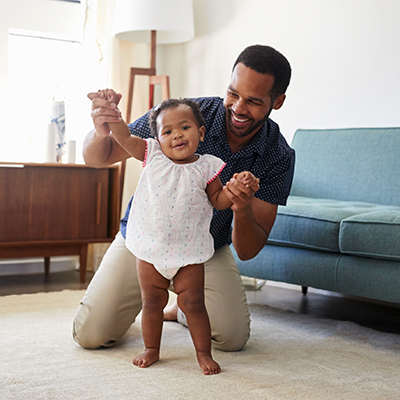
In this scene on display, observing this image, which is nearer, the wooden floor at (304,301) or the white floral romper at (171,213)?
the white floral romper at (171,213)

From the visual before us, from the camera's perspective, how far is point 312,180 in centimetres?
266

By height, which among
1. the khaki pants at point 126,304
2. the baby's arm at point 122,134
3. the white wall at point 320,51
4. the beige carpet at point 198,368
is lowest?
the beige carpet at point 198,368

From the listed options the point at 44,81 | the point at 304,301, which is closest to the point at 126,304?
the point at 304,301

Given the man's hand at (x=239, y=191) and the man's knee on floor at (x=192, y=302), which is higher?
the man's hand at (x=239, y=191)

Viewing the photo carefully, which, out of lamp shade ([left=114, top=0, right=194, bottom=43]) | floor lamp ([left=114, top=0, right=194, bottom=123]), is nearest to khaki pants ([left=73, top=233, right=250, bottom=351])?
floor lamp ([left=114, top=0, right=194, bottom=123])

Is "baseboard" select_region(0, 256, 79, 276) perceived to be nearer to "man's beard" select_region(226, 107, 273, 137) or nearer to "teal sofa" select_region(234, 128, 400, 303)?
"teal sofa" select_region(234, 128, 400, 303)

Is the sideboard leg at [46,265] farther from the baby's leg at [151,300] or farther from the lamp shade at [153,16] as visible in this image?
the baby's leg at [151,300]

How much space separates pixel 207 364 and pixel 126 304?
0.39 meters

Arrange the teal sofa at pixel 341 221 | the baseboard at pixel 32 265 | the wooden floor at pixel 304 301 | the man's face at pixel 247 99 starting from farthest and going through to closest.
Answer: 1. the baseboard at pixel 32 265
2. the wooden floor at pixel 304 301
3. the teal sofa at pixel 341 221
4. the man's face at pixel 247 99

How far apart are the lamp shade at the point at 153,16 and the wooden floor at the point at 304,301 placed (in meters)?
1.51

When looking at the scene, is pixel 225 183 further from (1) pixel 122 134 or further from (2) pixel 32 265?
(2) pixel 32 265

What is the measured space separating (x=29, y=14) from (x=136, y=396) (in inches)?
105

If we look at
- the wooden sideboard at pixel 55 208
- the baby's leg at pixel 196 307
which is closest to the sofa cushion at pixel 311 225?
the baby's leg at pixel 196 307

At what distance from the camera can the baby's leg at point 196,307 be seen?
4.77 ft
